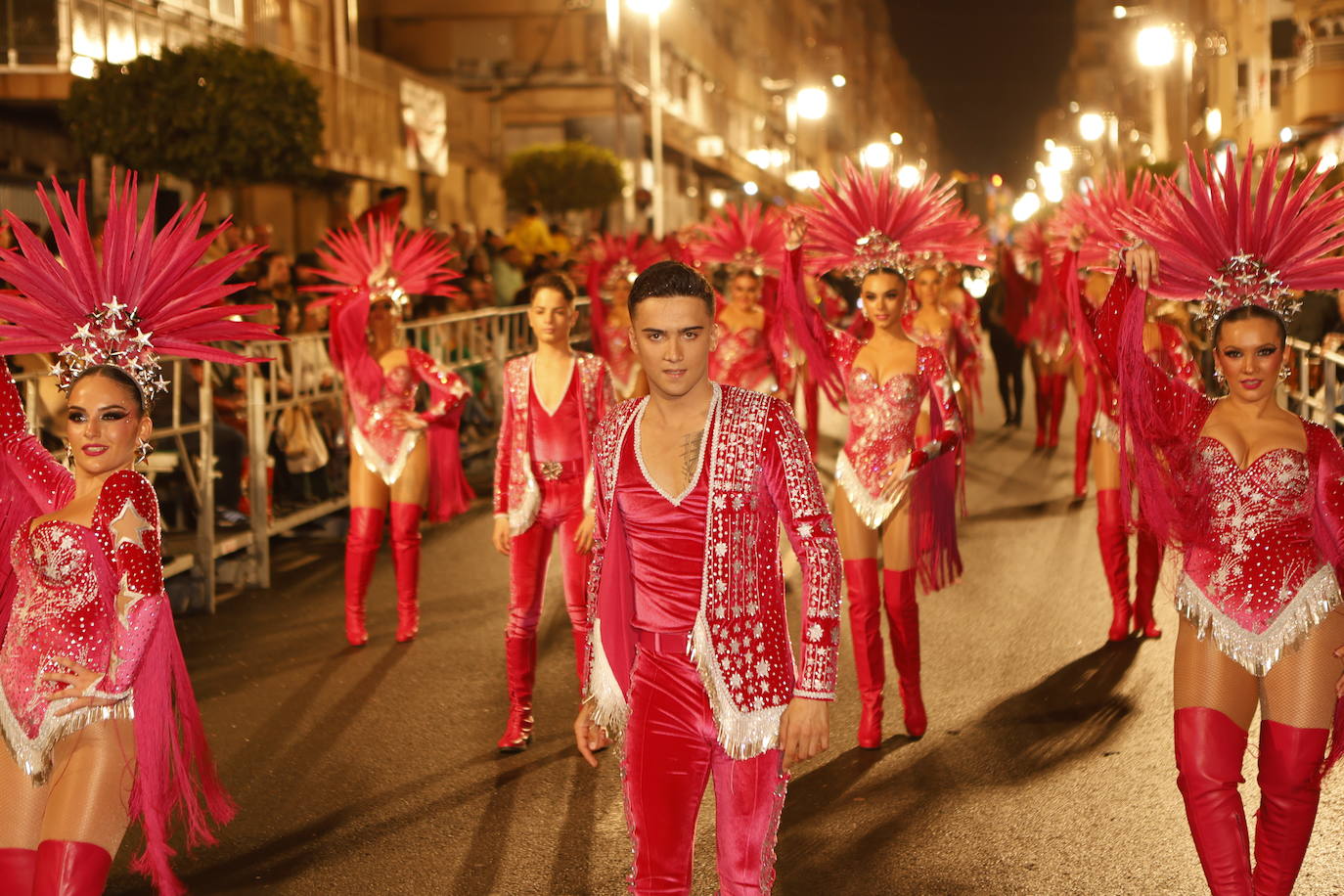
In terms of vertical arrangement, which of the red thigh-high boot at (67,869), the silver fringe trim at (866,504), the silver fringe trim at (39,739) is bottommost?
the red thigh-high boot at (67,869)

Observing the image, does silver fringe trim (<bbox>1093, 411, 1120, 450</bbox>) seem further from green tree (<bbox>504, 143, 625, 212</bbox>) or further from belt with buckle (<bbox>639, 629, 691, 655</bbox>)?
green tree (<bbox>504, 143, 625, 212</bbox>)

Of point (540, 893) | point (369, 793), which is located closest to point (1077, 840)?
point (540, 893)

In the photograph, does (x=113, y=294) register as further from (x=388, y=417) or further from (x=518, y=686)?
(x=388, y=417)

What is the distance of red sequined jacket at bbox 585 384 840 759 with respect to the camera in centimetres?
396

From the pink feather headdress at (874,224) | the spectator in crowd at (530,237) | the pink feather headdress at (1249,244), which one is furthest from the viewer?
the spectator in crowd at (530,237)

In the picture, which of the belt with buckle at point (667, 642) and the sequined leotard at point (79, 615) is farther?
the sequined leotard at point (79, 615)

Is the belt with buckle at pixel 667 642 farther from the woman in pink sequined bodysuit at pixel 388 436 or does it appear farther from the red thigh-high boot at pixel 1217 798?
the woman in pink sequined bodysuit at pixel 388 436

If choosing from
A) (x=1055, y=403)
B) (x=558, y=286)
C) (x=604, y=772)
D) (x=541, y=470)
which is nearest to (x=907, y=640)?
(x=604, y=772)

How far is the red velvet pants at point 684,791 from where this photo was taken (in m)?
4.01

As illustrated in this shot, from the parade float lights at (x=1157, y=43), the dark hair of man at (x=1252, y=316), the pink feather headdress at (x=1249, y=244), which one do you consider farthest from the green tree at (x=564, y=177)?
the dark hair of man at (x=1252, y=316)

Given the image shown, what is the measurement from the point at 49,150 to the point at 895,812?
20.1 metres

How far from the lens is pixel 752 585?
4027mm

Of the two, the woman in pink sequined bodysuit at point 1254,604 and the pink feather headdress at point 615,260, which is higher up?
the pink feather headdress at point 615,260

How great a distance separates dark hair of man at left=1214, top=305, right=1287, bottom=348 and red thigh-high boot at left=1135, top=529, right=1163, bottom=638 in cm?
395
